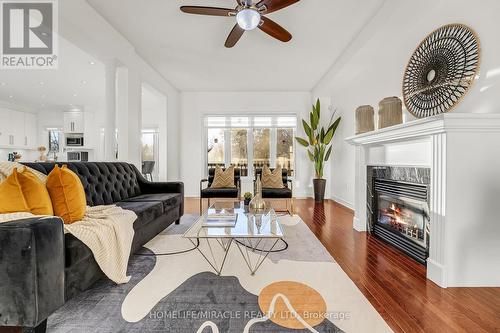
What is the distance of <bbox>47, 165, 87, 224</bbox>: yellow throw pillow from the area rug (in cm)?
55

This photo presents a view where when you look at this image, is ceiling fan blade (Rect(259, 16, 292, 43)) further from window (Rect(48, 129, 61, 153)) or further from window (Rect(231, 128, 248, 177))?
window (Rect(48, 129, 61, 153))

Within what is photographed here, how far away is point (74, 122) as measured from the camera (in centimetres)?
816

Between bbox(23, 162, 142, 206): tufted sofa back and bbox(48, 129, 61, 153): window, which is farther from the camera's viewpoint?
bbox(48, 129, 61, 153): window

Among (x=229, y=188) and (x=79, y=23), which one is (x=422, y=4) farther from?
(x=79, y=23)

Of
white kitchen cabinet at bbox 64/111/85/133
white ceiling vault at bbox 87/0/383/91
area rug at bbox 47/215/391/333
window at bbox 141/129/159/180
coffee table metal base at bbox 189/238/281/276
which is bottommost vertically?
area rug at bbox 47/215/391/333

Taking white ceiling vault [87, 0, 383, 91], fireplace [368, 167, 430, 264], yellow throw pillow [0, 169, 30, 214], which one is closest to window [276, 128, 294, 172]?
white ceiling vault [87, 0, 383, 91]

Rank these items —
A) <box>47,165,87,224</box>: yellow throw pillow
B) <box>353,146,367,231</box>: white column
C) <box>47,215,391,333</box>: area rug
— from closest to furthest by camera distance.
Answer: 1. <box>47,215,391,333</box>: area rug
2. <box>47,165,87,224</box>: yellow throw pillow
3. <box>353,146,367,231</box>: white column

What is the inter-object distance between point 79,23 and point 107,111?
3.79 feet

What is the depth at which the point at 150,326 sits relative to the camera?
1343mm

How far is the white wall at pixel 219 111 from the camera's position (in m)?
6.36

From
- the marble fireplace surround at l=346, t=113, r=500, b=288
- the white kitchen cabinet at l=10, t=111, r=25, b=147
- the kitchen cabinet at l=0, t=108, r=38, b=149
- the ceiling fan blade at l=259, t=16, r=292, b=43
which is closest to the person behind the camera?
the marble fireplace surround at l=346, t=113, r=500, b=288

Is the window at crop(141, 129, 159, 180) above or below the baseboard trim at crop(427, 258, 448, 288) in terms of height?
above

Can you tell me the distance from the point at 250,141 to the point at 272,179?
2263 millimetres

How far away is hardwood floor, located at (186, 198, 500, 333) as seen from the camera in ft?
4.58
